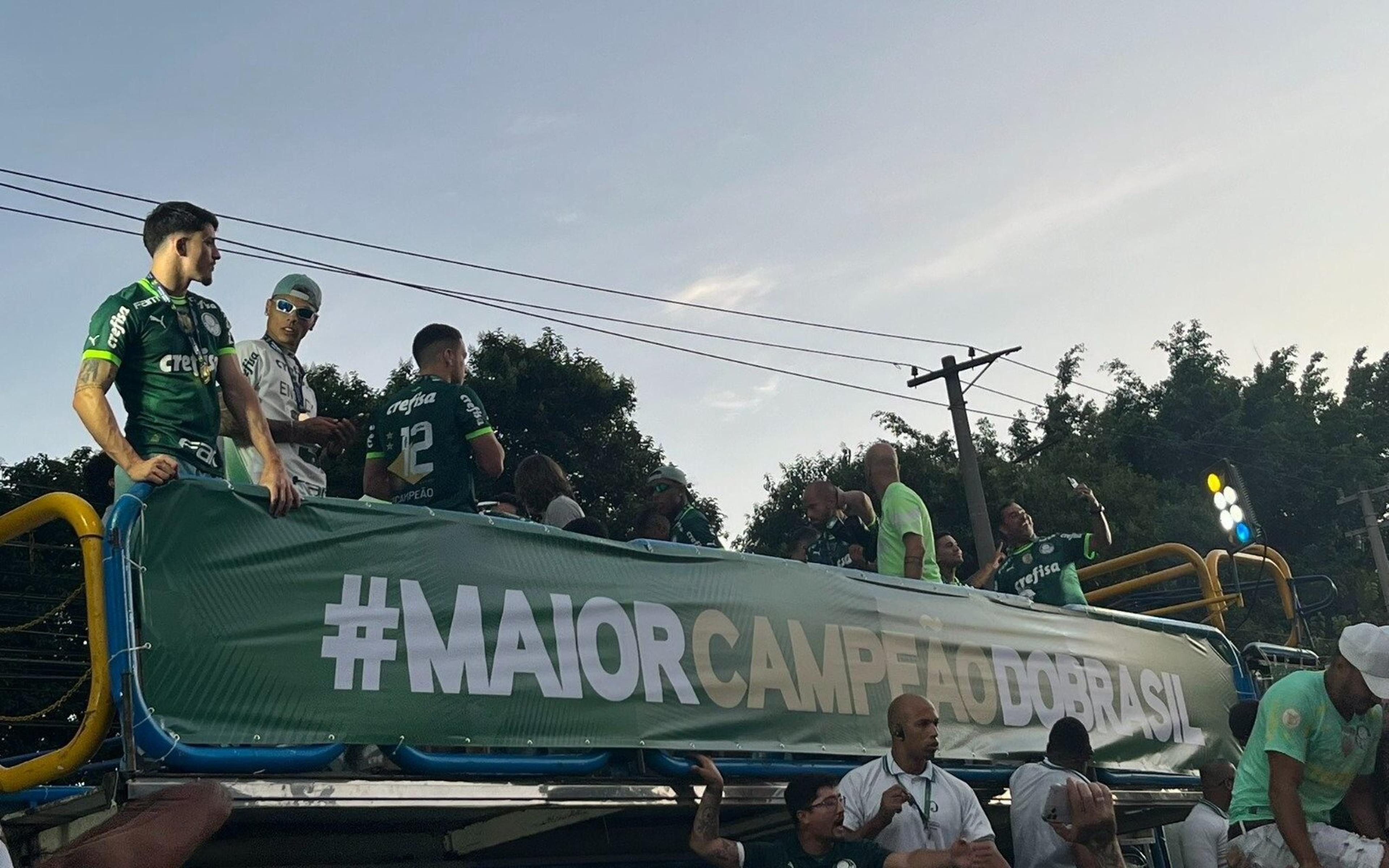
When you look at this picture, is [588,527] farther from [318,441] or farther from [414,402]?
[318,441]

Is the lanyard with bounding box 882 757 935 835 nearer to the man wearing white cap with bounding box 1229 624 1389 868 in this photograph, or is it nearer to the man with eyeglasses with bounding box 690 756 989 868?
the man with eyeglasses with bounding box 690 756 989 868

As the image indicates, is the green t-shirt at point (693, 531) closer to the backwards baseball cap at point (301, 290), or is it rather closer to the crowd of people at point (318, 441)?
the crowd of people at point (318, 441)

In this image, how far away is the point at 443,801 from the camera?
4875 millimetres

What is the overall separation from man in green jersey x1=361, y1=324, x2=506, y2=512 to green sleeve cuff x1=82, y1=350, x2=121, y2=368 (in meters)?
1.72

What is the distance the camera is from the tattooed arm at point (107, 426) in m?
4.56

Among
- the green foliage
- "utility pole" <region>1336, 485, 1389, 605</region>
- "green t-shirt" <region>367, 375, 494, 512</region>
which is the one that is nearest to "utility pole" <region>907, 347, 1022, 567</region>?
the green foliage

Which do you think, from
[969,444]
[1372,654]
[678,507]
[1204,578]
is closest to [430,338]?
[678,507]

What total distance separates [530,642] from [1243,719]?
17.5ft

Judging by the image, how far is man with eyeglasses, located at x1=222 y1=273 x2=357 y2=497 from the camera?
6.11 m

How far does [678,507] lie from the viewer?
29.4 ft

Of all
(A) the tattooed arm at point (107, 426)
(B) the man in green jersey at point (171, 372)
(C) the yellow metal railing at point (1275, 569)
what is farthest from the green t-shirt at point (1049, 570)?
(A) the tattooed arm at point (107, 426)

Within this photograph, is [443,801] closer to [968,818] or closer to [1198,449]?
[968,818]

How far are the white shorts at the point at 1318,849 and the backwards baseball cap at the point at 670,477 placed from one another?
4065 mm

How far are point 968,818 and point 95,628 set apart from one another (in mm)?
3859
